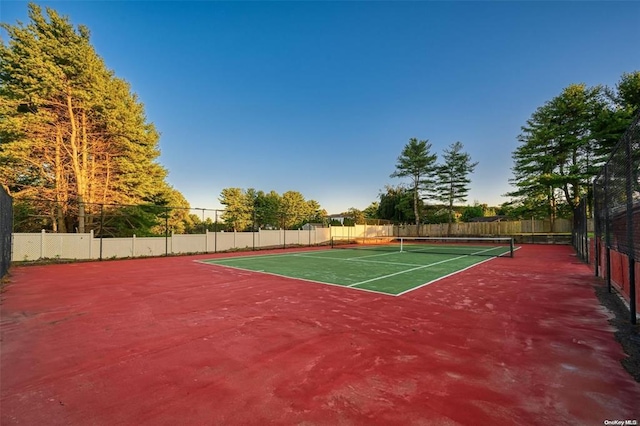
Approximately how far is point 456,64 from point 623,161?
1371 centimetres

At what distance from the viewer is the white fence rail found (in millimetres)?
13531

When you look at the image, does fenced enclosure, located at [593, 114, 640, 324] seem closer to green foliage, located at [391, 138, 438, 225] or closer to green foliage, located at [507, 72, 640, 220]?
green foliage, located at [507, 72, 640, 220]

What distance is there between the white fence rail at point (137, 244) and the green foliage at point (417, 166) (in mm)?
14119

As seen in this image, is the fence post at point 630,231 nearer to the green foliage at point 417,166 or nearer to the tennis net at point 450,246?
the tennis net at point 450,246

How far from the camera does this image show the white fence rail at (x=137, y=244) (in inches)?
533

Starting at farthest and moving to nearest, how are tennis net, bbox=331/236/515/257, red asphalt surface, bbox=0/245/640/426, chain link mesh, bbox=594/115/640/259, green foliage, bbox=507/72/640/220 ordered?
green foliage, bbox=507/72/640/220
tennis net, bbox=331/236/515/257
chain link mesh, bbox=594/115/640/259
red asphalt surface, bbox=0/245/640/426

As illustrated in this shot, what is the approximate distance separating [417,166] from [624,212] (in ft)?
96.0

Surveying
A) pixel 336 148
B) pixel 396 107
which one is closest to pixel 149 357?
pixel 396 107

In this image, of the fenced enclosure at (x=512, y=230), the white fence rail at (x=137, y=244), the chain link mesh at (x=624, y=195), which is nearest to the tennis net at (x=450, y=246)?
the fenced enclosure at (x=512, y=230)

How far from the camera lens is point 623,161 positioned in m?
4.45

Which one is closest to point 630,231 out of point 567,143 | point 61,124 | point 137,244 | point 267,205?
point 137,244

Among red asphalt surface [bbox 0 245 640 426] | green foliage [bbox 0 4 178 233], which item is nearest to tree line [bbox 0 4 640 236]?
green foliage [bbox 0 4 178 233]

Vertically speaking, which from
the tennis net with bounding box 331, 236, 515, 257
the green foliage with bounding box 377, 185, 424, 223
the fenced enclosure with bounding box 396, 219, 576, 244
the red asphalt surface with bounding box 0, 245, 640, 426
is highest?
the green foliage with bounding box 377, 185, 424, 223

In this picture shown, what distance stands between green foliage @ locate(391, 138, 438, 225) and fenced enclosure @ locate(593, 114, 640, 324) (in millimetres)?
27161
